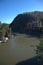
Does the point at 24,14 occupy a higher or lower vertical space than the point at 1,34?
higher

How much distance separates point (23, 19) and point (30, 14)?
7310 mm

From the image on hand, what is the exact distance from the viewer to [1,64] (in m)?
17.9

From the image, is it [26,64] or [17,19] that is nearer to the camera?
[26,64]

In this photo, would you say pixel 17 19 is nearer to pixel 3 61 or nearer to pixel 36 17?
pixel 36 17

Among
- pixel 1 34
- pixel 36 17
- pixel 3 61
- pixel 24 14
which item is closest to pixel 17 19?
pixel 24 14

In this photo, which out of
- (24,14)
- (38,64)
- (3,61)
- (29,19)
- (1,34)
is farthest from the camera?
(24,14)

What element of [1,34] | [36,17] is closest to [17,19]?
[36,17]

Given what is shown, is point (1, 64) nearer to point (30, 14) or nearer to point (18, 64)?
point (18, 64)

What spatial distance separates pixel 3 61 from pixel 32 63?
3189 millimetres

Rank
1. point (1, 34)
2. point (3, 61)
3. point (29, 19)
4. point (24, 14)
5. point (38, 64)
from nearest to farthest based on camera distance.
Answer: point (38, 64) < point (3, 61) < point (1, 34) < point (29, 19) < point (24, 14)

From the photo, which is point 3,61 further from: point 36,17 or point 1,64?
point 36,17

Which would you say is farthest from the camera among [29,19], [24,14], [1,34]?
[24,14]

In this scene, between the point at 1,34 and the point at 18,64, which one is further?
the point at 1,34

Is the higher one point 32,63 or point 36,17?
point 36,17
